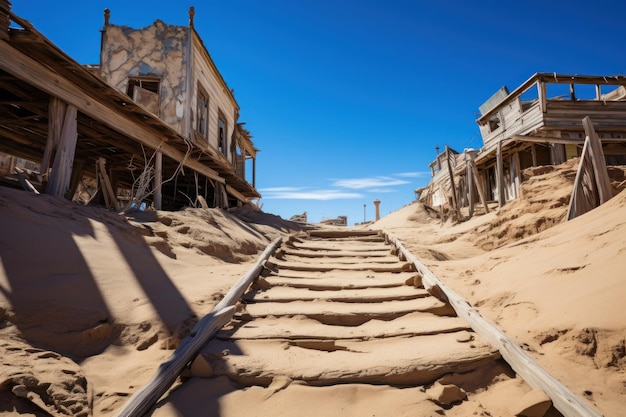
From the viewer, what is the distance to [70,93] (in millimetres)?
5262

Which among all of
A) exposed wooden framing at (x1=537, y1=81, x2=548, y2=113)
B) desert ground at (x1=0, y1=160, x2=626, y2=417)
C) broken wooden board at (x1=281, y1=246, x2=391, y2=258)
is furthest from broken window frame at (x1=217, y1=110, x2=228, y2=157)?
exposed wooden framing at (x1=537, y1=81, x2=548, y2=113)

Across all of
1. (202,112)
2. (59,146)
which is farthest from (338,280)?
(202,112)

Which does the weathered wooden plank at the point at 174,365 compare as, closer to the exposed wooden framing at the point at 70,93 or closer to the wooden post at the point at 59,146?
the wooden post at the point at 59,146

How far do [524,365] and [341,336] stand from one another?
127 centimetres

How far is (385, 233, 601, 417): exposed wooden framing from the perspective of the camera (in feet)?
5.20

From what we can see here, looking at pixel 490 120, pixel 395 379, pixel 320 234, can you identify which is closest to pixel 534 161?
pixel 490 120

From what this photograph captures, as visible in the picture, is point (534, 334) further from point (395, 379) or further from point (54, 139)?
point (54, 139)

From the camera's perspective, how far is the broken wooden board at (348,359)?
6.93 feet

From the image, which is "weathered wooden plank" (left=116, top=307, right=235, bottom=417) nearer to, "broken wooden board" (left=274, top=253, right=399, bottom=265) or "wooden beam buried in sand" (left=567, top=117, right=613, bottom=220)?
"broken wooden board" (left=274, top=253, right=399, bottom=265)

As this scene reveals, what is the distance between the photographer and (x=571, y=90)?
13.2 m

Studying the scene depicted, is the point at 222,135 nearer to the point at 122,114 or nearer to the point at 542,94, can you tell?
the point at 122,114

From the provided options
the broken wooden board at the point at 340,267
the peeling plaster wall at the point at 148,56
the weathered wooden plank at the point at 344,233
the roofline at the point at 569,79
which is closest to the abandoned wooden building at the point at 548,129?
the roofline at the point at 569,79

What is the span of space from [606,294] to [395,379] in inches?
63.8

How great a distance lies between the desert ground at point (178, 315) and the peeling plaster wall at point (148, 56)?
7.56 metres
